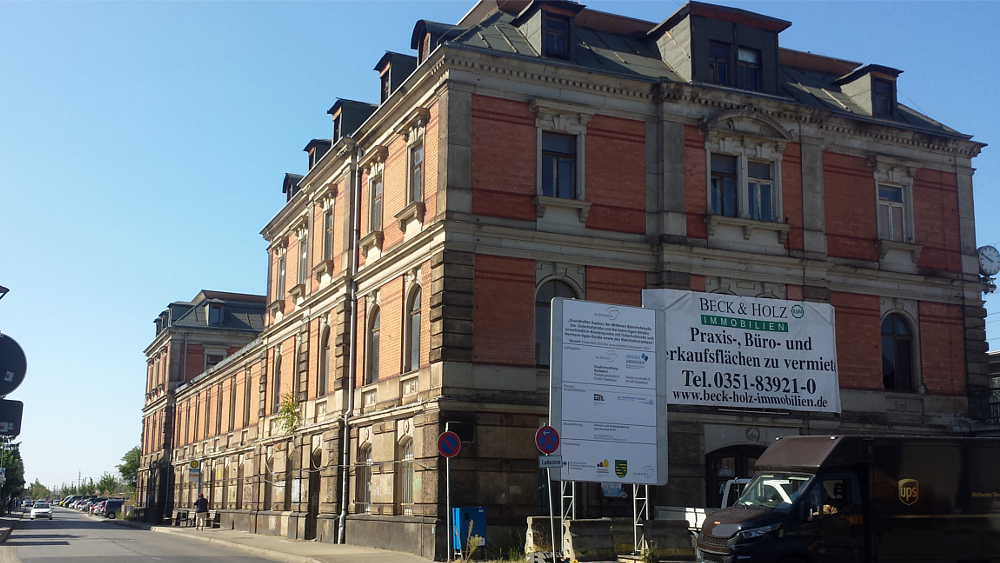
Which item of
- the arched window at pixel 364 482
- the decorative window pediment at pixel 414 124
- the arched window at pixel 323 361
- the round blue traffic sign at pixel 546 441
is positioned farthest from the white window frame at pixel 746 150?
the arched window at pixel 323 361

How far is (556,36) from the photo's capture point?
88.5 feet

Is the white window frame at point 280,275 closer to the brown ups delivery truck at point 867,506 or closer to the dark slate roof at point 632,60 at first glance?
the dark slate roof at point 632,60

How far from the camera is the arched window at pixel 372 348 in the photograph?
2927 centimetres

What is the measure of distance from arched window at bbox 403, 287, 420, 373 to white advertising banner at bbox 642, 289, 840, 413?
19.9 ft

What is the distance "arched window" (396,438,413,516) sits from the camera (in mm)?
26127

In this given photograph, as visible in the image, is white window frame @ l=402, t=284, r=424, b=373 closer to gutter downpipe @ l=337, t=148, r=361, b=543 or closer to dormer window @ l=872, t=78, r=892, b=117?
gutter downpipe @ l=337, t=148, r=361, b=543

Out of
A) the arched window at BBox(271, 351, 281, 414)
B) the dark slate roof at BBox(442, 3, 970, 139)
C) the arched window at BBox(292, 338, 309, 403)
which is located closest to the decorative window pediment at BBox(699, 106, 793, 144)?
the dark slate roof at BBox(442, 3, 970, 139)

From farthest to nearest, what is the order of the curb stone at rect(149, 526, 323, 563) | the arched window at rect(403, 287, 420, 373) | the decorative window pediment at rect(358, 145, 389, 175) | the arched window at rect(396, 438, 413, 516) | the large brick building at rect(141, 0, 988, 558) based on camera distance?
the decorative window pediment at rect(358, 145, 389, 175) → the arched window at rect(403, 287, 420, 373) → the arched window at rect(396, 438, 413, 516) → the curb stone at rect(149, 526, 323, 563) → the large brick building at rect(141, 0, 988, 558)

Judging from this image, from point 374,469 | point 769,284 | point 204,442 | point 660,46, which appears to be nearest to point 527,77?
point 660,46

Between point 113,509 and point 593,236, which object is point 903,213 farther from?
point 113,509

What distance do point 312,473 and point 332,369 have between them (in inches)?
148

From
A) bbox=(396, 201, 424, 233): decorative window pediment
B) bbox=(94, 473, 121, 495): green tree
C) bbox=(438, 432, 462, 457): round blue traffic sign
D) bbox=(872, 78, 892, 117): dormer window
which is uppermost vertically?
bbox=(872, 78, 892, 117): dormer window

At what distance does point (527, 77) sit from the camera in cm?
2592

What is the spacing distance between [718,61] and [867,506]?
1560cm
